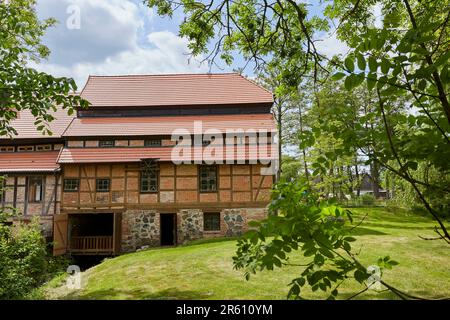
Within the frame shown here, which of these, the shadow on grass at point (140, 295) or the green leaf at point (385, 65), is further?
the shadow on grass at point (140, 295)

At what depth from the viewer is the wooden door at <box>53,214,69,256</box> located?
1672 centimetres

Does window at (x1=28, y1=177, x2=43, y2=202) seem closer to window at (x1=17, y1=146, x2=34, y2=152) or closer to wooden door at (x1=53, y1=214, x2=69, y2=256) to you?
window at (x1=17, y1=146, x2=34, y2=152)

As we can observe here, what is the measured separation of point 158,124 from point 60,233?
7695mm

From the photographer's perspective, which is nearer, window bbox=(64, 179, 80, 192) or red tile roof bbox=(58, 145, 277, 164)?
red tile roof bbox=(58, 145, 277, 164)

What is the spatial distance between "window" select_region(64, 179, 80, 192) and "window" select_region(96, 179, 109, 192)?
1.05m

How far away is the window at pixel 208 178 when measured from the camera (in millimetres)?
18391

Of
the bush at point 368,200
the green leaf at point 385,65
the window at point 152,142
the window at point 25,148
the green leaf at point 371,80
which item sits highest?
the window at point 152,142

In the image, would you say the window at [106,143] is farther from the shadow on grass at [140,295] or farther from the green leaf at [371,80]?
the green leaf at [371,80]

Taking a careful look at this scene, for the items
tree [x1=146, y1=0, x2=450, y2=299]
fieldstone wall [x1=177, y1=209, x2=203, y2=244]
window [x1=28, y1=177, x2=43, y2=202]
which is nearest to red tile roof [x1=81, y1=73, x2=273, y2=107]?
window [x1=28, y1=177, x2=43, y2=202]

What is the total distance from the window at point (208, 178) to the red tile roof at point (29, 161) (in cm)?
777

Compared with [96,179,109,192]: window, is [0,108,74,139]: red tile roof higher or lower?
higher

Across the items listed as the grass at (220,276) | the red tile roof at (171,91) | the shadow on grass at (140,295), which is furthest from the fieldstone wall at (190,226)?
the shadow on grass at (140,295)

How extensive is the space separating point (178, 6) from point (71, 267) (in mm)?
14609

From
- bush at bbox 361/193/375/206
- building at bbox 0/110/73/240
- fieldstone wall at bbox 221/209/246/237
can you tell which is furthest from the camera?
bush at bbox 361/193/375/206
